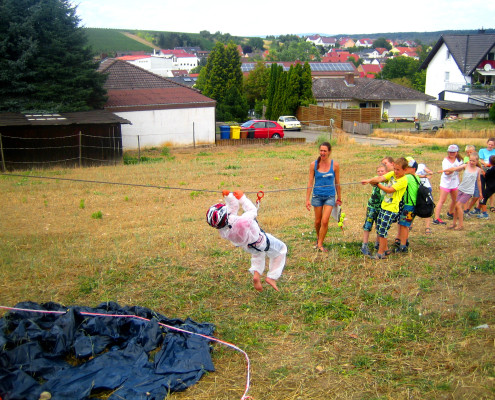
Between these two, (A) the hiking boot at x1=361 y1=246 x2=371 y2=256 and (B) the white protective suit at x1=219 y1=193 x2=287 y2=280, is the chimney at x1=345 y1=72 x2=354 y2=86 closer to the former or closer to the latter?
(A) the hiking boot at x1=361 y1=246 x2=371 y2=256

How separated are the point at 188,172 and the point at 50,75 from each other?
11232mm

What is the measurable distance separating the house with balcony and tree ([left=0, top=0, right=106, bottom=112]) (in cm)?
3608

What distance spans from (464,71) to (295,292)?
52.6 metres

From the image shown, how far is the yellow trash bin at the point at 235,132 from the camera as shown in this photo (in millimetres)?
29872

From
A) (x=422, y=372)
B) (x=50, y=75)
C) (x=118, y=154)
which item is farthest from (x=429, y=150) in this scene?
(x=422, y=372)

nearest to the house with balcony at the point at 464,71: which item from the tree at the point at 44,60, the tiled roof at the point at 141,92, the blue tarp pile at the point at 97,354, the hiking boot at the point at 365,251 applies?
the tiled roof at the point at 141,92

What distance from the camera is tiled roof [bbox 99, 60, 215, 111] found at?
27.1m

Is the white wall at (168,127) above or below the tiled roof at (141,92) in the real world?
below

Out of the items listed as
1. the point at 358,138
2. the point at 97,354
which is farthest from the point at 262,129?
the point at 97,354

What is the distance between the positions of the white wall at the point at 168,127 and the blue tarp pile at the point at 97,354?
22.1 metres

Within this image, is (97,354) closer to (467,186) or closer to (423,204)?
(423,204)

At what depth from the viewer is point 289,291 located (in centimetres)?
639

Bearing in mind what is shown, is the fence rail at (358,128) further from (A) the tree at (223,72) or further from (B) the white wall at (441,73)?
(B) the white wall at (441,73)

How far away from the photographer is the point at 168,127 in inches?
1097
